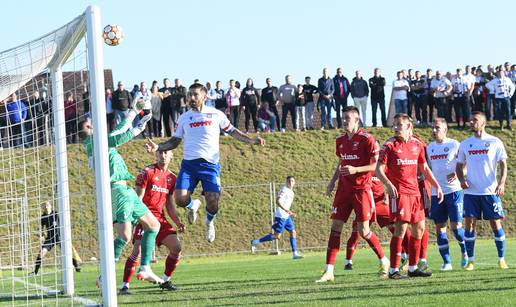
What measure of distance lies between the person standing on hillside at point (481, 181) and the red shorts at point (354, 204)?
272 cm

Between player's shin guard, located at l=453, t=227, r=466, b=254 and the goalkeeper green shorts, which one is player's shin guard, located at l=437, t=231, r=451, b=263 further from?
the goalkeeper green shorts

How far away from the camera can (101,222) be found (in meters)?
10.0

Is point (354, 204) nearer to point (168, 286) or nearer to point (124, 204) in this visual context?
point (168, 286)

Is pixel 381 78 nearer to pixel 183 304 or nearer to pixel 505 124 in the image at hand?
pixel 505 124

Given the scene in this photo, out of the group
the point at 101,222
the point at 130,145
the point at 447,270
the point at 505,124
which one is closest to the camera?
the point at 101,222

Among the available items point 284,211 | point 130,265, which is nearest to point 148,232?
point 130,265

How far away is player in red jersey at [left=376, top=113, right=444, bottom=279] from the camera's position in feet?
44.5

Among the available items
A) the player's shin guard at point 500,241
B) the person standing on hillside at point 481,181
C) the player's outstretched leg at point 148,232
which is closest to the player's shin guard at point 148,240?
the player's outstretched leg at point 148,232

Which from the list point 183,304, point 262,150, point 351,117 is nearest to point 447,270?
point 351,117

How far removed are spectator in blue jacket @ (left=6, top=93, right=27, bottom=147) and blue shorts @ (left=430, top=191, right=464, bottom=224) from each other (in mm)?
7274

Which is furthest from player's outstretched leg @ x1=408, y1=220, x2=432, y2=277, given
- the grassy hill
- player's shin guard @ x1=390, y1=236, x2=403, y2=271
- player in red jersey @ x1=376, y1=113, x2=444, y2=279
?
the grassy hill

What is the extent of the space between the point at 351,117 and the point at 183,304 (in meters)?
4.13

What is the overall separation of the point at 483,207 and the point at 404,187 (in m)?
2.57

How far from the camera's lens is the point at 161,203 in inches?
575
